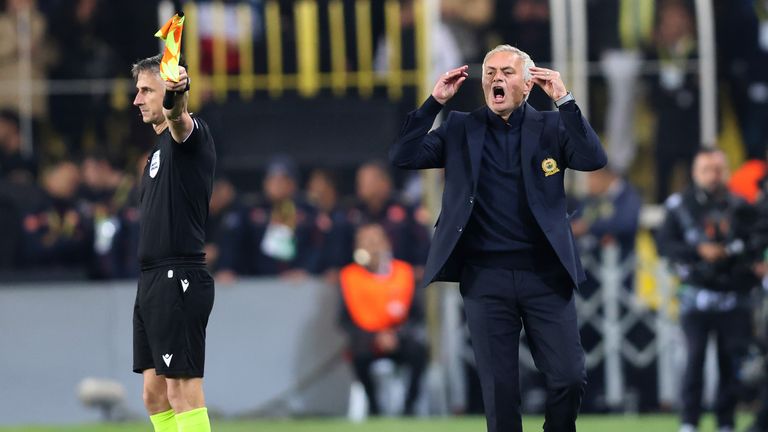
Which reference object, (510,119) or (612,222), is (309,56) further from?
(510,119)

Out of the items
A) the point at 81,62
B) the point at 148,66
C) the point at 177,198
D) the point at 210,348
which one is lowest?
the point at 210,348

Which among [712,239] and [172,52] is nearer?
[172,52]

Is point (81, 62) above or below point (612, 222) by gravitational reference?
above

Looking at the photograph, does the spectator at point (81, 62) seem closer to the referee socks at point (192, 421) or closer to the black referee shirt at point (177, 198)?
the black referee shirt at point (177, 198)

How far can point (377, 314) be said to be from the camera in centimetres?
1563

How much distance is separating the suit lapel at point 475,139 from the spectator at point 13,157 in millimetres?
8831

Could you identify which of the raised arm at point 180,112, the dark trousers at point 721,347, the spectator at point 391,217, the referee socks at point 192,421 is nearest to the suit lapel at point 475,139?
the raised arm at point 180,112

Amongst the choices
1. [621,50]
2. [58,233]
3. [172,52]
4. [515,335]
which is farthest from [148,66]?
[621,50]

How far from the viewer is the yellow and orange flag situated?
8164mm

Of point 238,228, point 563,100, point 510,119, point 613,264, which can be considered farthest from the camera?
point 238,228

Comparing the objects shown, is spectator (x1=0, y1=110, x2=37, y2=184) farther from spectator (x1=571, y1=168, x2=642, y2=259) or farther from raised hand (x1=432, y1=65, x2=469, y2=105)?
raised hand (x1=432, y1=65, x2=469, y2=105)

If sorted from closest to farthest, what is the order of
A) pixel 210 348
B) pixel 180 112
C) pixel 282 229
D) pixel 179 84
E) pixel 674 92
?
1. pixel 179 84
2. pixel 180 112
3. pixel 210 348
4. pixel 282 229
5. pixel 674 92

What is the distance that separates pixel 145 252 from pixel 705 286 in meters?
5.82

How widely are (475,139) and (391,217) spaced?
7.14m
